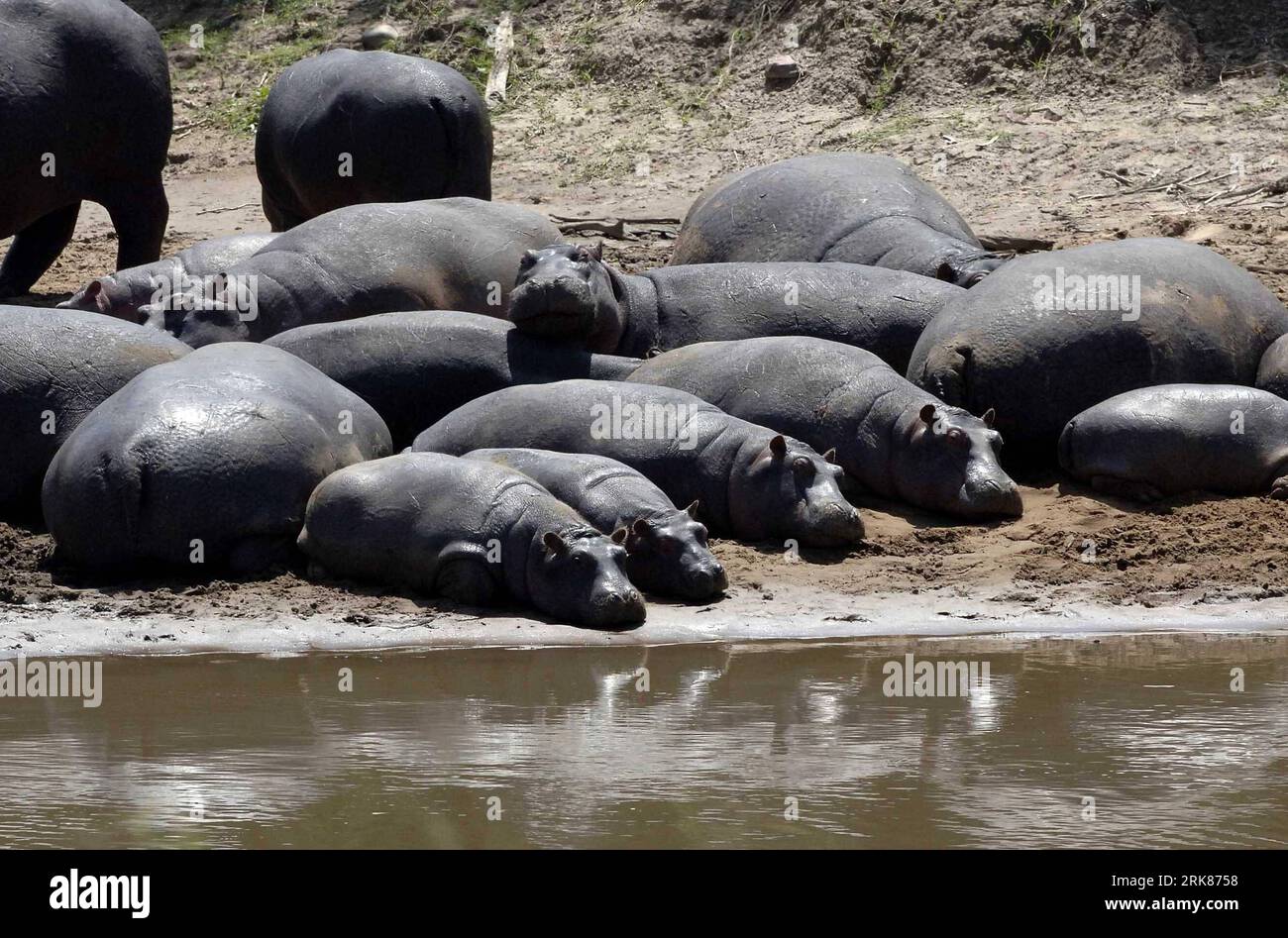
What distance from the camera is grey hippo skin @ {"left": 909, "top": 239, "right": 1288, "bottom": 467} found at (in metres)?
9.27

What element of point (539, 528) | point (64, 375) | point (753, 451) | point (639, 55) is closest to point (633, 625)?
point (539, 528)

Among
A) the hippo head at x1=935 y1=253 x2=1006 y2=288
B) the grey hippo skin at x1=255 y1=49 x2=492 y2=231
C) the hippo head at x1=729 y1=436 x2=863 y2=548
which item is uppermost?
the grey hippo skin at x1=255 y1=49 x2=492 y2=231

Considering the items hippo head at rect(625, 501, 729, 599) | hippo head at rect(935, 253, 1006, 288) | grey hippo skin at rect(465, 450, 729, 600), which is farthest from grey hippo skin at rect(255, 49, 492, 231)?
hippo head at rect(625, 501, 729, 599)

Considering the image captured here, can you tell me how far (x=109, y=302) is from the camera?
1013 centimetres

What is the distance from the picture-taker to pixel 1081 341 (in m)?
9.28

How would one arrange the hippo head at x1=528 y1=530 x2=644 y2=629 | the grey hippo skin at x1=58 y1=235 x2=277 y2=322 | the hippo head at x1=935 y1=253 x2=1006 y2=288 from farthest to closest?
1. the hippo head at x1=935 y1=253 x2=1006 y2=288
2. the grey hippo skin at x1=58 y1=235 x2=277 y2=322
3. the hippo head at x1=528 y1=530 x2=644 y2=629

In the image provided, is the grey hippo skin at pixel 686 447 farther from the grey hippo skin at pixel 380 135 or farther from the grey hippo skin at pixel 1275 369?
the grey hippo skin at pixel 380 135

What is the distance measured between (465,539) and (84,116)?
560 cm

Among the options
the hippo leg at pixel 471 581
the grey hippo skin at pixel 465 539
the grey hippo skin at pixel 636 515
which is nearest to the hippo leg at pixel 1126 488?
the grey hippo skin at pixel 636 515

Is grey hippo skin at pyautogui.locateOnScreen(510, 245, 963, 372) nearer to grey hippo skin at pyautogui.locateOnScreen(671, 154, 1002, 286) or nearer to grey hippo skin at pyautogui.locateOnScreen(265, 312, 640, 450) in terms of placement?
grey hippo skin at pyautogui.locateOnScreen(265, 312, 640, 450)

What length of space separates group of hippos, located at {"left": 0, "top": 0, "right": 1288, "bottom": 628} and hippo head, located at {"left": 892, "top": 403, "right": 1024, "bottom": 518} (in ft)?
0.05

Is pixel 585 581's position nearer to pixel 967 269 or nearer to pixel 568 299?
pixel 568 299

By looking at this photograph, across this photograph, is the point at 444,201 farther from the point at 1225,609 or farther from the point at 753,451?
the point at 1225,609

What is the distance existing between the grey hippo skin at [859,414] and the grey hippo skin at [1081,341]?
377 mm
